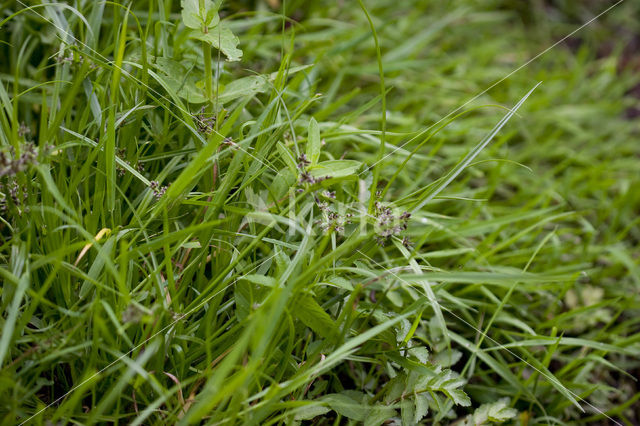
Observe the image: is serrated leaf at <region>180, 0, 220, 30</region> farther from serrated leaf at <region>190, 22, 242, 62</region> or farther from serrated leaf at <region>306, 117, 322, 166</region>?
serrated leaf at <region>306, 117, 322, 166</region>

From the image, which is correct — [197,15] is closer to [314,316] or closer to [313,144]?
[313,144]

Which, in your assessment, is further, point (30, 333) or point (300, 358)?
point (300, 358)

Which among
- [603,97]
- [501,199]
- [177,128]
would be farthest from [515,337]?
[603,97]

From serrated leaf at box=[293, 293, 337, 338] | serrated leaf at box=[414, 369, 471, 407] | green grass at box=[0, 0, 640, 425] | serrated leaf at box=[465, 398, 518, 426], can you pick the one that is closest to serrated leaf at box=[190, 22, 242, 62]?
green grass at box=[0, 0, 640, 425]

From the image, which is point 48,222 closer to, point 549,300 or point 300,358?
point 300,358

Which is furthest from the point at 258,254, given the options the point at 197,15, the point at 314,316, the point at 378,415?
the point at 197,15

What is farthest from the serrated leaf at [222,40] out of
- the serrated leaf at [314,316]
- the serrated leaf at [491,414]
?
the serrated leaf at [491,414]
